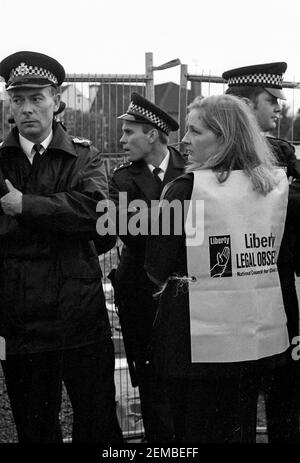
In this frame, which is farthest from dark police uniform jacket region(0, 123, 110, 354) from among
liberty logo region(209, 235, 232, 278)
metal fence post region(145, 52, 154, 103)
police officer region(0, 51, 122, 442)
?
metal fence post region(145, 52, 154, 103)

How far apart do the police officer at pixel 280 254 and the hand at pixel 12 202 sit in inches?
48.5

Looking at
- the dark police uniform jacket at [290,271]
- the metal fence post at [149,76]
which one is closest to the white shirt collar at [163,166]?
the metal fence post at [149,76]

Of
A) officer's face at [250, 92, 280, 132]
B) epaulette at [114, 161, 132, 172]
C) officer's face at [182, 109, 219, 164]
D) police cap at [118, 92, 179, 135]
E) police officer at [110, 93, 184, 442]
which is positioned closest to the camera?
officer's face at [182, 109, 219, 164]

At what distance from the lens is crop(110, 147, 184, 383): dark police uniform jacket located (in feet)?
13.7

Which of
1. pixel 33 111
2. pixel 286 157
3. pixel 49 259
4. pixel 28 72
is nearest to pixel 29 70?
pixel 28 72

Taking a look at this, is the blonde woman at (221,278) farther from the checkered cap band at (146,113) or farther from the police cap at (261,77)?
the checkered cap band at (146,113)

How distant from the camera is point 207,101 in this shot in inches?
121

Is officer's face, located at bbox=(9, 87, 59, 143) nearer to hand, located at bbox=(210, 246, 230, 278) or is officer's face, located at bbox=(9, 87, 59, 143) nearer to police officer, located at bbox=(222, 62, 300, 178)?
police officer, located at bbox=(222, 62, 300, 178)

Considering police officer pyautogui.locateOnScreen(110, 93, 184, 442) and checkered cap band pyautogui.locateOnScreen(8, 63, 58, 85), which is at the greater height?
checkered cap band pyautogui.locateOnScreen(8, 63, 58, 85)

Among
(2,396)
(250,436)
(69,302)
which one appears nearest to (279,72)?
(69,302)

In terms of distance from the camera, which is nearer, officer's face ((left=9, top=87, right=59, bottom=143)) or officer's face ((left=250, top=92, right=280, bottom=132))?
officer's face ((left=9, top=87, right=59, bottom=143))

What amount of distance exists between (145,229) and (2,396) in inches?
92.2

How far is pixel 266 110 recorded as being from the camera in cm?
393
